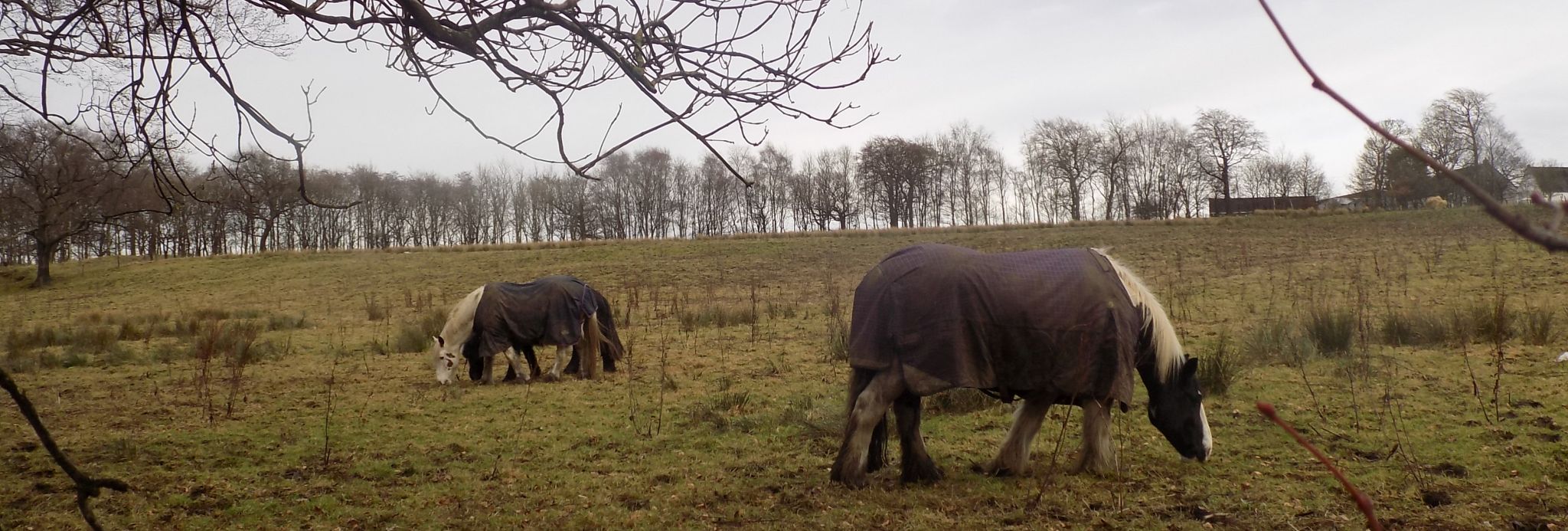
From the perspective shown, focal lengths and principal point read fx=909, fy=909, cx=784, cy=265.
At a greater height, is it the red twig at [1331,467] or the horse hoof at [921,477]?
the red twig at [1331,467]

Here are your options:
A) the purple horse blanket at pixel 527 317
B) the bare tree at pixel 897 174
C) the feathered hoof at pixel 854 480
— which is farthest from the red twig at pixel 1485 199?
the bare tree at pixel 897 174

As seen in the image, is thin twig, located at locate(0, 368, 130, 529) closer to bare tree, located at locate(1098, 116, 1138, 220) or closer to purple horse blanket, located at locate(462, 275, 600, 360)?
purple horse blanket, located at locate(462, 275, 600, 360)

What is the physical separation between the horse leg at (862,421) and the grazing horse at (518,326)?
224 inches

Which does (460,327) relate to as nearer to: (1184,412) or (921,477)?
(921,477)

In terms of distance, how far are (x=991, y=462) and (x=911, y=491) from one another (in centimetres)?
68

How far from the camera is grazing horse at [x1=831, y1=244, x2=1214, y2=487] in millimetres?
4773

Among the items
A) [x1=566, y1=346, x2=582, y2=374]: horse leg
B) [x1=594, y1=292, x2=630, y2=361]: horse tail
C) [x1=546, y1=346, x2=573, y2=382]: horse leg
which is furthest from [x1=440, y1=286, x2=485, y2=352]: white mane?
[x1=594, y1=292, x2=630, y2=361]: horse tail

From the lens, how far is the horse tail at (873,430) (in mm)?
5078

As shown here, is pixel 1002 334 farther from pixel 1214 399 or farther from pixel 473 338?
pixel 473 338

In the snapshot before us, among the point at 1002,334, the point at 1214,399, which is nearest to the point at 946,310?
the point at 1002,334

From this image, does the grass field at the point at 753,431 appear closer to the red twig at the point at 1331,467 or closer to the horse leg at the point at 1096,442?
the horse leg at the point at 1096,442

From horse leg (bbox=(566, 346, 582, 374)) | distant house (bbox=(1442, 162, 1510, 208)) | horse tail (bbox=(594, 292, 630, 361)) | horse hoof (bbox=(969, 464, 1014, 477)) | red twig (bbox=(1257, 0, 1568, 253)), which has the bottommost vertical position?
horse hoof (bbox=(969, 464, 1014, 477))

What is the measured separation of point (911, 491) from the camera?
5094mm

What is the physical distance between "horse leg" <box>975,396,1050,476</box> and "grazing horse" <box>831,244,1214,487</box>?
144 millimetres
